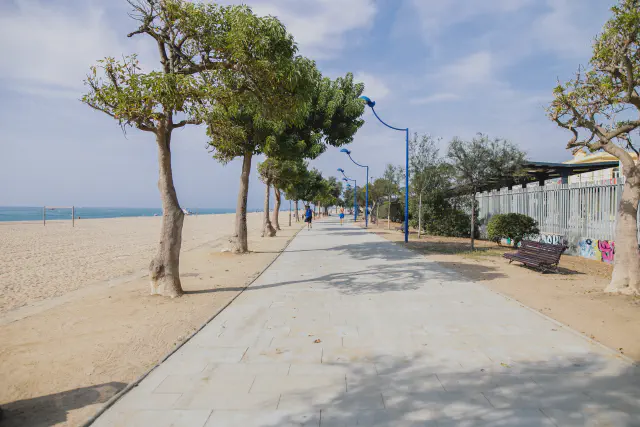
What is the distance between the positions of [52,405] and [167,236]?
4.45 metres

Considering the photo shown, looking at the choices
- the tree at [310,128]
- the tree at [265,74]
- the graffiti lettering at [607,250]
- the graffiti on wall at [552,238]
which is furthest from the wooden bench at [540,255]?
the tree at [310,128]

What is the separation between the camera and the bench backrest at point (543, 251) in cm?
998

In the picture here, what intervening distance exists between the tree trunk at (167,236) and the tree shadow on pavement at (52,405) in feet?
12.7

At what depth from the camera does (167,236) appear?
7832 millimetres

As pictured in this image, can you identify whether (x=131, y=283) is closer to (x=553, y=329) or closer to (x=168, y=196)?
(x=168, y=196)

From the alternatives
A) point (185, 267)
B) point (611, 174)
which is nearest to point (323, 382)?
point (185, 267)

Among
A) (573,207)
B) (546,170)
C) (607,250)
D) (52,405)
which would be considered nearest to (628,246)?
(607,250)

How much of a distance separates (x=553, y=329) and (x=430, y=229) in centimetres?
1901

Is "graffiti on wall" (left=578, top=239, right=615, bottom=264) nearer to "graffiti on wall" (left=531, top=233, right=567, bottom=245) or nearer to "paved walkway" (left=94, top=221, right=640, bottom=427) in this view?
"graffiti on wall" (left=531, top=233, right=567, bottom=245)

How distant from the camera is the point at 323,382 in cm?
394

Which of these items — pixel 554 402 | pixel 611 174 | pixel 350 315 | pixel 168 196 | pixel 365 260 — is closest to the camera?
pixel 554 402

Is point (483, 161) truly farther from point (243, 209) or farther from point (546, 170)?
point (243, 209)

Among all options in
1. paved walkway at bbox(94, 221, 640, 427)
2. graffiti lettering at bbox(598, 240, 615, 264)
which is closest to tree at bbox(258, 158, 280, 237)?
graffiti lettering at bbox(598, 240, 615, 264)

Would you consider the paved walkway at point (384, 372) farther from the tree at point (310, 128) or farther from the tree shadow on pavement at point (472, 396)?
the tree at point (310, 128)
